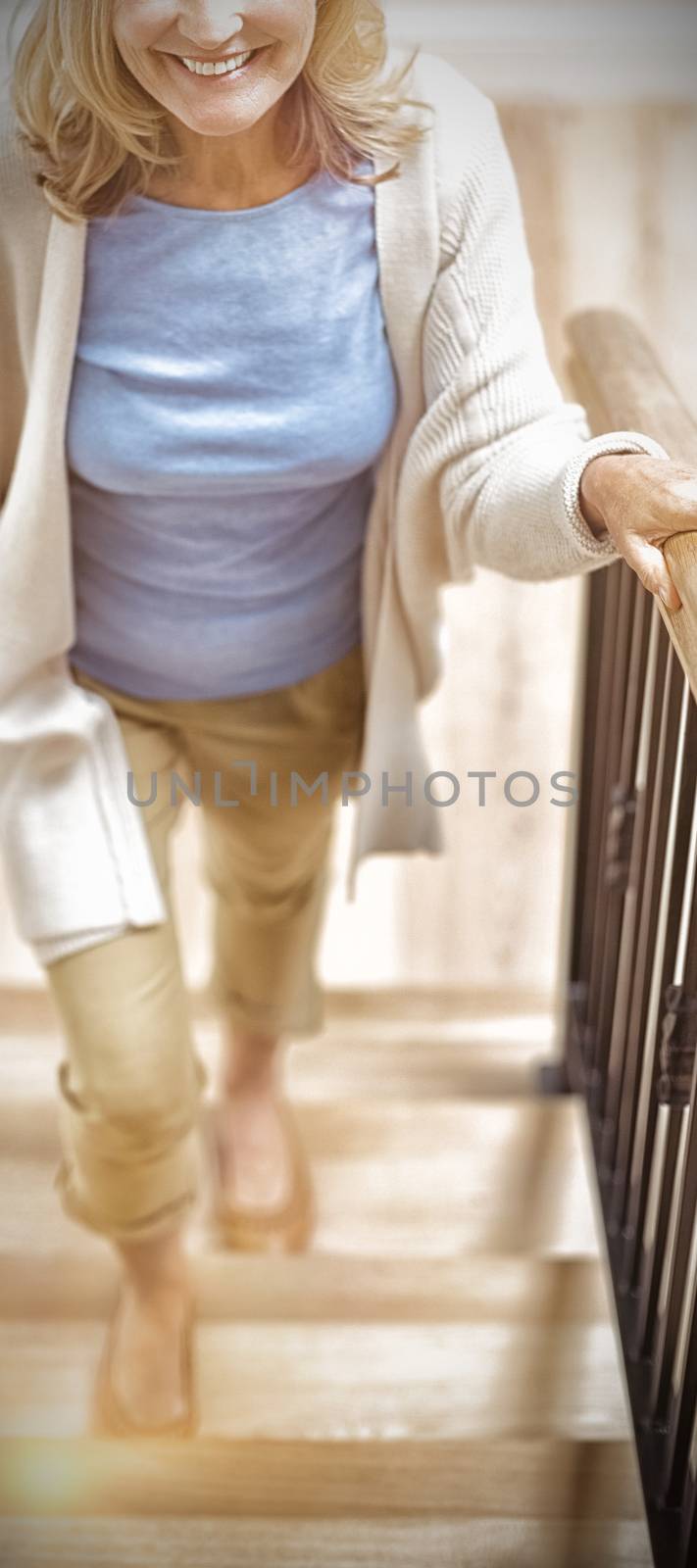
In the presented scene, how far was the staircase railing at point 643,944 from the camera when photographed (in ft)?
3.47

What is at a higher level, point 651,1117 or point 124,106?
point 124,106

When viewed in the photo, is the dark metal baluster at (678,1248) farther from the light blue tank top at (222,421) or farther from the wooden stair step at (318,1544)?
the light blue tank top at (222,421)

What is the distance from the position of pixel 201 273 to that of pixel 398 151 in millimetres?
143

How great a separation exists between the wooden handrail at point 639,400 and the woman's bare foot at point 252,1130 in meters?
0.81

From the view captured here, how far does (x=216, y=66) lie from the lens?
0.87 metres

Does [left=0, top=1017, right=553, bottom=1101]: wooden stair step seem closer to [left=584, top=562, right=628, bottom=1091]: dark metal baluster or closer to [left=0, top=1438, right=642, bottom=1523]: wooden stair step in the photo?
[left=584, top=562, right=628, bottom=1091]: dark metal baluster

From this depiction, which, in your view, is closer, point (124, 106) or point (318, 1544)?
point (124, 106)

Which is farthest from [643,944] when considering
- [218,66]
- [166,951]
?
[218,66]

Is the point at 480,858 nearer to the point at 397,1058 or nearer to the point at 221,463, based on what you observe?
the point at 397,1058

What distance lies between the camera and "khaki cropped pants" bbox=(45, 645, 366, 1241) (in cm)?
121

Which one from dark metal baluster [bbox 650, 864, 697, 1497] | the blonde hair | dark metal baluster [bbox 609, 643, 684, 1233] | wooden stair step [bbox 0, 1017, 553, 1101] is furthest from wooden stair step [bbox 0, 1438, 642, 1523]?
the blonde hair

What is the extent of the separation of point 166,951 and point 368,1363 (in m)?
0.49

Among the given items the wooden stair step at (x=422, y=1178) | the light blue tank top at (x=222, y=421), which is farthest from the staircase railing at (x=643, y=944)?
the light blue tank top at (x=222, y=421)

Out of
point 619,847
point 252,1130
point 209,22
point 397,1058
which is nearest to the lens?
point 209,22
